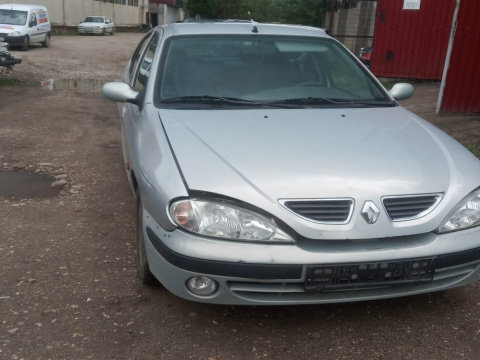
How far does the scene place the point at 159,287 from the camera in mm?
3217

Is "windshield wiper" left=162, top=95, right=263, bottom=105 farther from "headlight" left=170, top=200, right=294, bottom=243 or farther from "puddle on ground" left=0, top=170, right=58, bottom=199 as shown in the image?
"puddle on ground" left=0, top=170, right=58, bottom=199

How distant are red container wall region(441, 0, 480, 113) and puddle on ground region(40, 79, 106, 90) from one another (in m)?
7.60

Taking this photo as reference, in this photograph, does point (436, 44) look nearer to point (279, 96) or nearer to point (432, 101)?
point (432, 101)

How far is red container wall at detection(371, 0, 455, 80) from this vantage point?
12.2 metres

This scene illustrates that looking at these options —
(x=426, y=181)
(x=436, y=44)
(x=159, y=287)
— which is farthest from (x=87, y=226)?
(x=436, y=44)

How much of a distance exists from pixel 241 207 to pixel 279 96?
1.49m

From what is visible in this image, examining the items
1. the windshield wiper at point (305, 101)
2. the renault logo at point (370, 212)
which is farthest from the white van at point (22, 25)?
the renault logo at point (370, 212)

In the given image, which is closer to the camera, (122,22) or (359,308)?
(359,308)

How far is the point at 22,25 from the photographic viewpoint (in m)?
20.7

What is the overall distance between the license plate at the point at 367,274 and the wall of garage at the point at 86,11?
3273 centimetres

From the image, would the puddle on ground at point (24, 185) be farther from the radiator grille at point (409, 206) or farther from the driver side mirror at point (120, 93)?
the radiator grille at point (409, 206)

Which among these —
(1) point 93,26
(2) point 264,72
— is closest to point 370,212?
(2) point 264,72

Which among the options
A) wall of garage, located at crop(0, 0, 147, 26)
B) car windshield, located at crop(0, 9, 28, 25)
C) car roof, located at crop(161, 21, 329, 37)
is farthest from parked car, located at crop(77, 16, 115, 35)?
car roof, located at crop(161, 21, 329, 37)

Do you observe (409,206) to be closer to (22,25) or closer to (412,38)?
(412,38)
